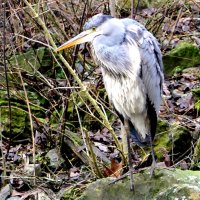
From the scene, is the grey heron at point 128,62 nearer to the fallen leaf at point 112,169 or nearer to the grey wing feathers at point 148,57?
the grey wing feathers at point 148,57

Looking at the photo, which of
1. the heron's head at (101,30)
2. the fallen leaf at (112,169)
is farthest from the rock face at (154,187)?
the heron's head at (101,30)

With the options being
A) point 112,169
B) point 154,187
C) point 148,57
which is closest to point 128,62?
point 148,57

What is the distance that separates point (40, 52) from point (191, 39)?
2.48 meters

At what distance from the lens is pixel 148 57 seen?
14.4 ft

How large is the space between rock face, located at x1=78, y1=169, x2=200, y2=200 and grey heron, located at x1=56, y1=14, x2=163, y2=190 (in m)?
0.11

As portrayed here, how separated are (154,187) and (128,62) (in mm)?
975

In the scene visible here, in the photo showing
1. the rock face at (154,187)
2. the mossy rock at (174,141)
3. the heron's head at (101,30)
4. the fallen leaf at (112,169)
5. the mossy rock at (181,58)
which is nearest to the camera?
the rock face at (154,187)

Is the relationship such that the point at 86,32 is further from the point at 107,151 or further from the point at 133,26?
the point at 107,151

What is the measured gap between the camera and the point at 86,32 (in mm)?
4344

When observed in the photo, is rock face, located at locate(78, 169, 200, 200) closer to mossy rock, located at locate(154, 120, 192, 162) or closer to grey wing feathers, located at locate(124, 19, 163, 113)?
grey wing feathers, located at locate(124, 19, 163, 113)

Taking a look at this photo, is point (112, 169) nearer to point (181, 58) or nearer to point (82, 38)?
point (82, 38)

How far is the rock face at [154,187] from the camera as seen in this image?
3.83 meters

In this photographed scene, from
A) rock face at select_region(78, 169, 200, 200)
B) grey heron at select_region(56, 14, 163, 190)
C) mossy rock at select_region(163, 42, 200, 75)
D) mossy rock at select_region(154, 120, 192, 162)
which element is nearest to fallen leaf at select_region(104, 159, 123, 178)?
mossy rock at select_region(154, 120, 192, 162)

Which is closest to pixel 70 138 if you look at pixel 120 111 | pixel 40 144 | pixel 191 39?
pixel 40 144
